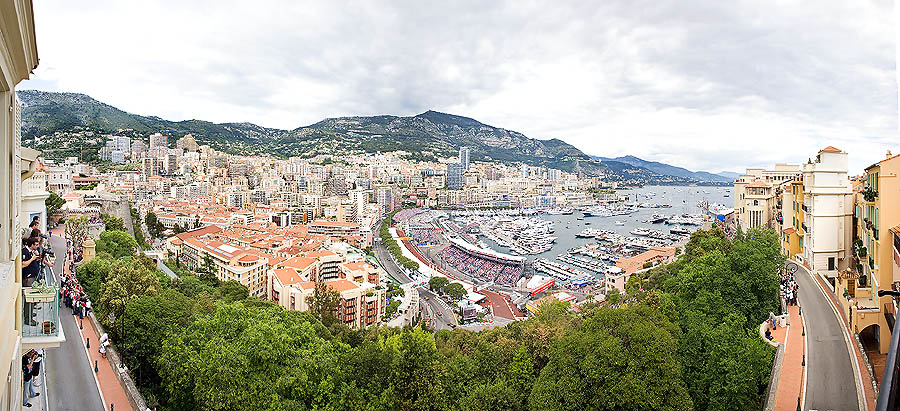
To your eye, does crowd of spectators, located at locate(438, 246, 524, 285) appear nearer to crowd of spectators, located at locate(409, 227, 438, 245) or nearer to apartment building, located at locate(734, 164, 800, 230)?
crowd of spectators, located at locate(409, 227, 438, 245)

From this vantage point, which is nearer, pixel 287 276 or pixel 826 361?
pixel 826 361

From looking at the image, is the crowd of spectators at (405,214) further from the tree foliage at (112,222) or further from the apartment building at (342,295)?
the apartment building at (342,295)

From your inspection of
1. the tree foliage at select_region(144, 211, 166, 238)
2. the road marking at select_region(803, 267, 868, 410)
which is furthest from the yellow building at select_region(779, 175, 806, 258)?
the tree foliage at select_region(144, 211, 166, 238)

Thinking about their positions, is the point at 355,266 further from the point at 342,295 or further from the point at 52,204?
the point at 52,204

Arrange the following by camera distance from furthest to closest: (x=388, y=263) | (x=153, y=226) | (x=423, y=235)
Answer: (x=423, y=235), (x=388, y=263), (x=153, y=226)

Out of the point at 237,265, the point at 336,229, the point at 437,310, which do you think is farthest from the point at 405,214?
the point at 237,265

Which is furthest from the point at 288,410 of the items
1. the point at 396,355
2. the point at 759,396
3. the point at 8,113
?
the point at 759,396

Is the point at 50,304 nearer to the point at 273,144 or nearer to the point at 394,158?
the point at 394,158

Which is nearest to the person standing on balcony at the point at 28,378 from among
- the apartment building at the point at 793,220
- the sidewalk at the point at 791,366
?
the sidewalk at the point at 791,366
